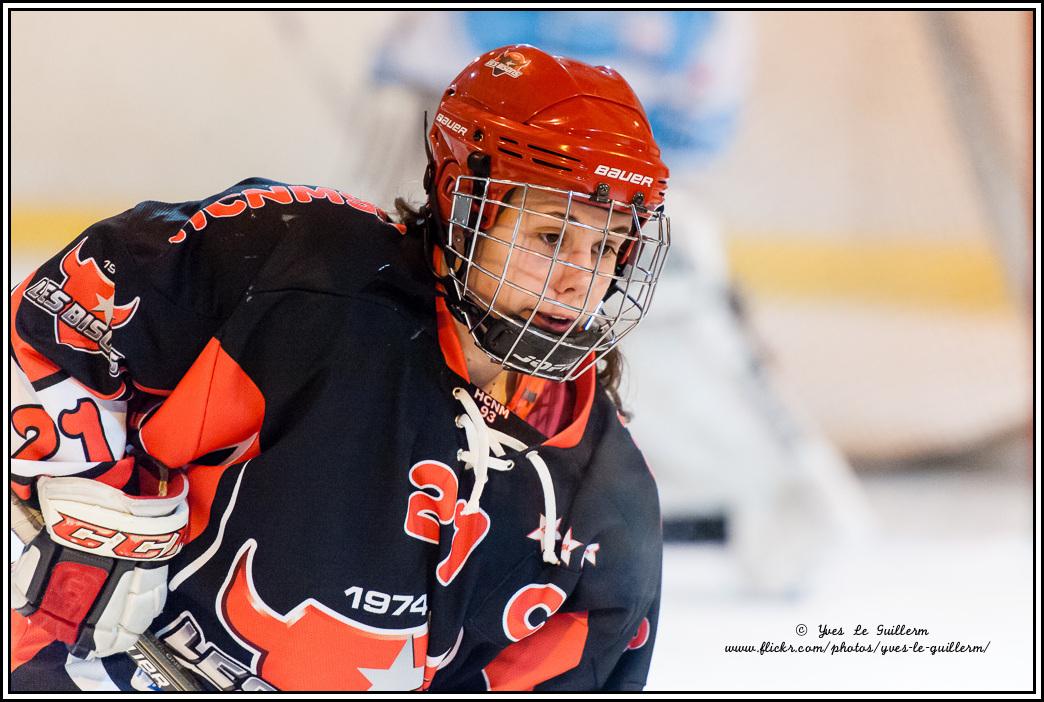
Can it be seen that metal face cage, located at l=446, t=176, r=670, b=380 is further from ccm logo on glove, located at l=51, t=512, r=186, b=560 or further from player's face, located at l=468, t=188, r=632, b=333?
ccm logo on glove, located at l=51, t=512, r=186, b=560

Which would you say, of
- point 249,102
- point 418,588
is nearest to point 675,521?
point 249,102

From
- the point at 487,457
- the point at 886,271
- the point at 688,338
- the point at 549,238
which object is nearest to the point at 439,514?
the point at 487,457

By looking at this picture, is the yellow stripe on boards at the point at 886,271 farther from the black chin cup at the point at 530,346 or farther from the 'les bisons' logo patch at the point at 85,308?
the 'les bisons' logo patch at the point at 85,308

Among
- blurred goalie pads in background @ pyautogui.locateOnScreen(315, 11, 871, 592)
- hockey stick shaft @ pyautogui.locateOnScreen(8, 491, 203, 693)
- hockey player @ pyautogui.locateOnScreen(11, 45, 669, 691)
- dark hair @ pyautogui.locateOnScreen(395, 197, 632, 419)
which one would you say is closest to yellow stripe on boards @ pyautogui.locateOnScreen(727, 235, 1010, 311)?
blurred goalie pads in background @ pyautogui.locateOnScreen(315, 11, 871, 592)

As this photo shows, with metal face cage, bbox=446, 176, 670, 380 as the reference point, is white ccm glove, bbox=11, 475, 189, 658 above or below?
below

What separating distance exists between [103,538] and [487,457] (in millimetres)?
404

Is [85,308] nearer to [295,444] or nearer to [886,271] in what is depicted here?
[295,444]

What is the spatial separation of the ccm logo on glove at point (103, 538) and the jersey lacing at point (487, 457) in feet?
1.08

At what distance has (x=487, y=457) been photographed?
42.6 inches

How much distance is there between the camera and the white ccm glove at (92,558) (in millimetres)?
1008

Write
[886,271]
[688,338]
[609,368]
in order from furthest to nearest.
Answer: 1. [886,271]
2. [688,338]
3. [609,368]

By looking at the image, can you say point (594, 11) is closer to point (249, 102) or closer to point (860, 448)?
point (249, 102)

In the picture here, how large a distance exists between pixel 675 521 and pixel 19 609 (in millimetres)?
1879

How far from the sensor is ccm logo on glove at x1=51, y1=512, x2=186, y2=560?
1008 millimetres
